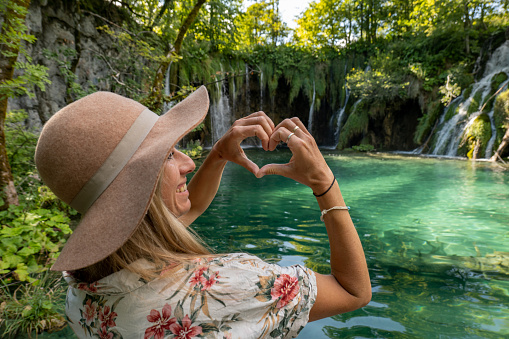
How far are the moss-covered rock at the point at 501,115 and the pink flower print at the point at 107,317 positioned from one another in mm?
15508

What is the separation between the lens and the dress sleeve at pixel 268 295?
2.99ft

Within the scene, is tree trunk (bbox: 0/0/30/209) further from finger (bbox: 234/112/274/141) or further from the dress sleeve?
the dress sleeve

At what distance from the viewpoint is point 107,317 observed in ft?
3.07

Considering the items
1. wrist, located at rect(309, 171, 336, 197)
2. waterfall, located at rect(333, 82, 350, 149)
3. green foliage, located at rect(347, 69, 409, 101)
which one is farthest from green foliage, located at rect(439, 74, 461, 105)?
wrist, located at rect(309, 171, 336, 197)

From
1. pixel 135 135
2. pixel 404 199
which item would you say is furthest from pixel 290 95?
pixel 135 135

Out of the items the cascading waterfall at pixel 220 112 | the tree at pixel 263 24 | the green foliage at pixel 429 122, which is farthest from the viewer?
the tree at pixel 263 24

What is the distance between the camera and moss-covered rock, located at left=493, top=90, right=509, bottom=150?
40.4 feet

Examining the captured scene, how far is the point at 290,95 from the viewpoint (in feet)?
73.5

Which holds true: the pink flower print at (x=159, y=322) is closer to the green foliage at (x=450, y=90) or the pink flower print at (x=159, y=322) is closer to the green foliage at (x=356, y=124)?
the green foliage at (x=450, y=90)

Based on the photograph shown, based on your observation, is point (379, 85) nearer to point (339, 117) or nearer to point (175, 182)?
point (339, 117)

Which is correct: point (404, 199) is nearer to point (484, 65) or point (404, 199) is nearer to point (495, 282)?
point (495, 282)

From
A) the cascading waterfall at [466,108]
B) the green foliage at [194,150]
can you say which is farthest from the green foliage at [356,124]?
the green foliage at [194,150]

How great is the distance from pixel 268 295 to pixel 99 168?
667mm

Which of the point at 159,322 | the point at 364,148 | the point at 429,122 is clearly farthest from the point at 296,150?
the point at 364,148
